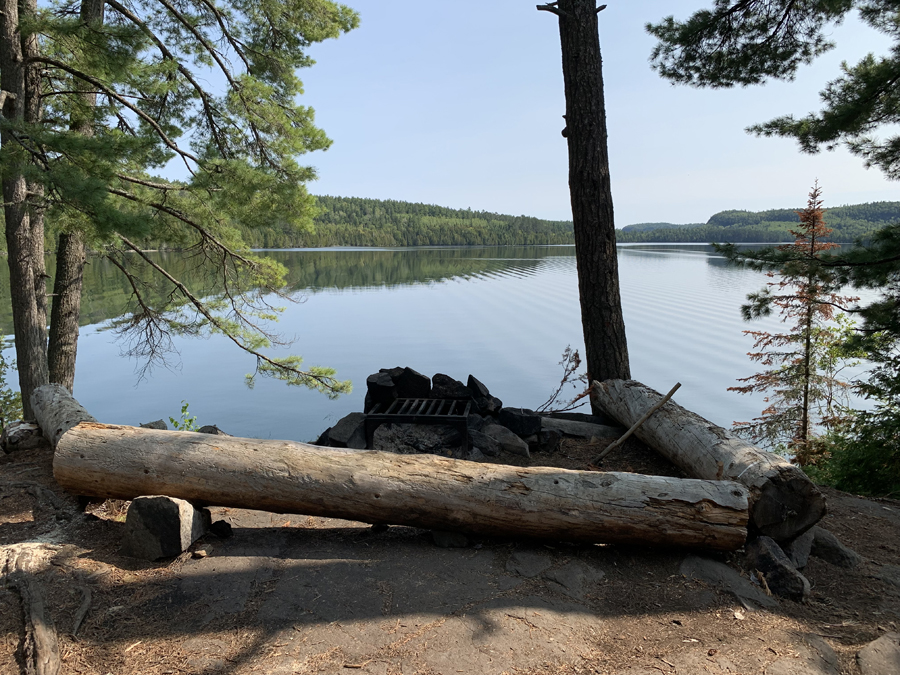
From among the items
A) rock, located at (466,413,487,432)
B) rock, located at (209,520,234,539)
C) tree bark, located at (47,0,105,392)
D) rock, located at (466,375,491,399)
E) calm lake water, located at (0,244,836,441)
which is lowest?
calm lake water, located at (0,244,836,441)

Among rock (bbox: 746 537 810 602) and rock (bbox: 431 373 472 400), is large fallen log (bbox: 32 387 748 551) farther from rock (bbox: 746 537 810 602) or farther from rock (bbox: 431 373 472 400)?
rock (bbox: 431 373 472 400)

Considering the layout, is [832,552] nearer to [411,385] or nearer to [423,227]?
[411,385]

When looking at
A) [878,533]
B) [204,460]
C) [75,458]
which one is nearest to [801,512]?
[878,533]

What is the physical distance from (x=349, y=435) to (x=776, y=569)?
397 cm

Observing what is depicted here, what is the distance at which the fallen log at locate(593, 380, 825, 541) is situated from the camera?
11.8 feet

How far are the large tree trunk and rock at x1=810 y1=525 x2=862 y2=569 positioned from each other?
3045mm

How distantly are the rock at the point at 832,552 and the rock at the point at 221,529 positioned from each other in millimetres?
4126

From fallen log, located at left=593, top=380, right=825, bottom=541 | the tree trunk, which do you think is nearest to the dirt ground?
fallen log, located at left=593, top=380, right=825, bottom=541

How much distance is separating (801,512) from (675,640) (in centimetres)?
155

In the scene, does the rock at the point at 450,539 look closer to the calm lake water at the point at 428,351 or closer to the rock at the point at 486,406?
the rock at the point at 486,406

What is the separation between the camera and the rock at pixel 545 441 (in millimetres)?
5828

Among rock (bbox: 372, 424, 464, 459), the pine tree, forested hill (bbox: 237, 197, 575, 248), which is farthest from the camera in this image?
forested hill (bbox: 237, 197, 575, 248)

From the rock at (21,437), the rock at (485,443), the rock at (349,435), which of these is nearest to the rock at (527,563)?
the rock at (485,443)

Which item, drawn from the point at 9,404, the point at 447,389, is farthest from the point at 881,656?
the point at 9,404
